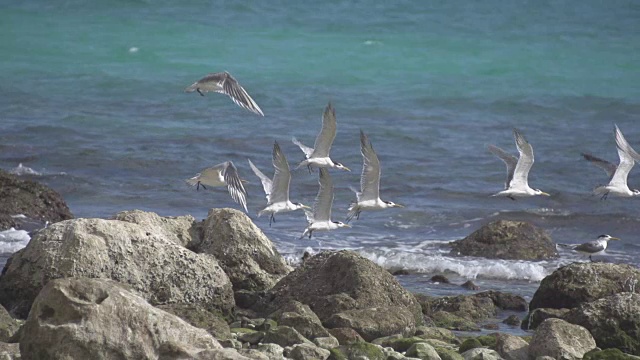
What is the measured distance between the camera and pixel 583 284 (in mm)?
13352

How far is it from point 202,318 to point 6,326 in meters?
1.68

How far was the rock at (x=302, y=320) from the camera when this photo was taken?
11.0m

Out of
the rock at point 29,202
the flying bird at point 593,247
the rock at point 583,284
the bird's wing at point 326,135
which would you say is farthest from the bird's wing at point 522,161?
the rock at point 29,202

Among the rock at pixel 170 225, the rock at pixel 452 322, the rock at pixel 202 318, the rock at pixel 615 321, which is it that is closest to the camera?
the rock at pixel 202 318

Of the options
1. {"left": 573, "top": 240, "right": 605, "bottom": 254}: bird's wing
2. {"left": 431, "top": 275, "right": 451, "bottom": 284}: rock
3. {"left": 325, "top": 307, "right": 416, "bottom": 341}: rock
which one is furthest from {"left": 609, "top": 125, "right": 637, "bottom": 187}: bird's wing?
{"left": 325, "top": 307, "right": 416, "bottom": 341}: rock

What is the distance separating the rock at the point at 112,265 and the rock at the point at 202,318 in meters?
0.45

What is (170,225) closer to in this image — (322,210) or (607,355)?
(322,210)

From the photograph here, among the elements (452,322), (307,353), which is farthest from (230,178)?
(307,353)

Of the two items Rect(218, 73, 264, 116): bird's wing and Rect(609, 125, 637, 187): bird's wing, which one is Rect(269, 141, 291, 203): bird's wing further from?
Rect(609, 125, 637, 187): bird's wing

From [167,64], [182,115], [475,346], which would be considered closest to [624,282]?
[475,346]

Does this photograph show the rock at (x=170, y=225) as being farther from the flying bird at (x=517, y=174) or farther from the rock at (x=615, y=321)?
the flying bird at (x=517, y=174)

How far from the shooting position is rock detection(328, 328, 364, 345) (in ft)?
36.5

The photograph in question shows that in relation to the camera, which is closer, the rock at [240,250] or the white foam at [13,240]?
the rock at [240,250]

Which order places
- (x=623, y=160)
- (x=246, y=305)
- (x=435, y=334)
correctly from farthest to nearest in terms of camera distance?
(x=623, y=160) < (x=246, y=305) < (x=435, y=334)
